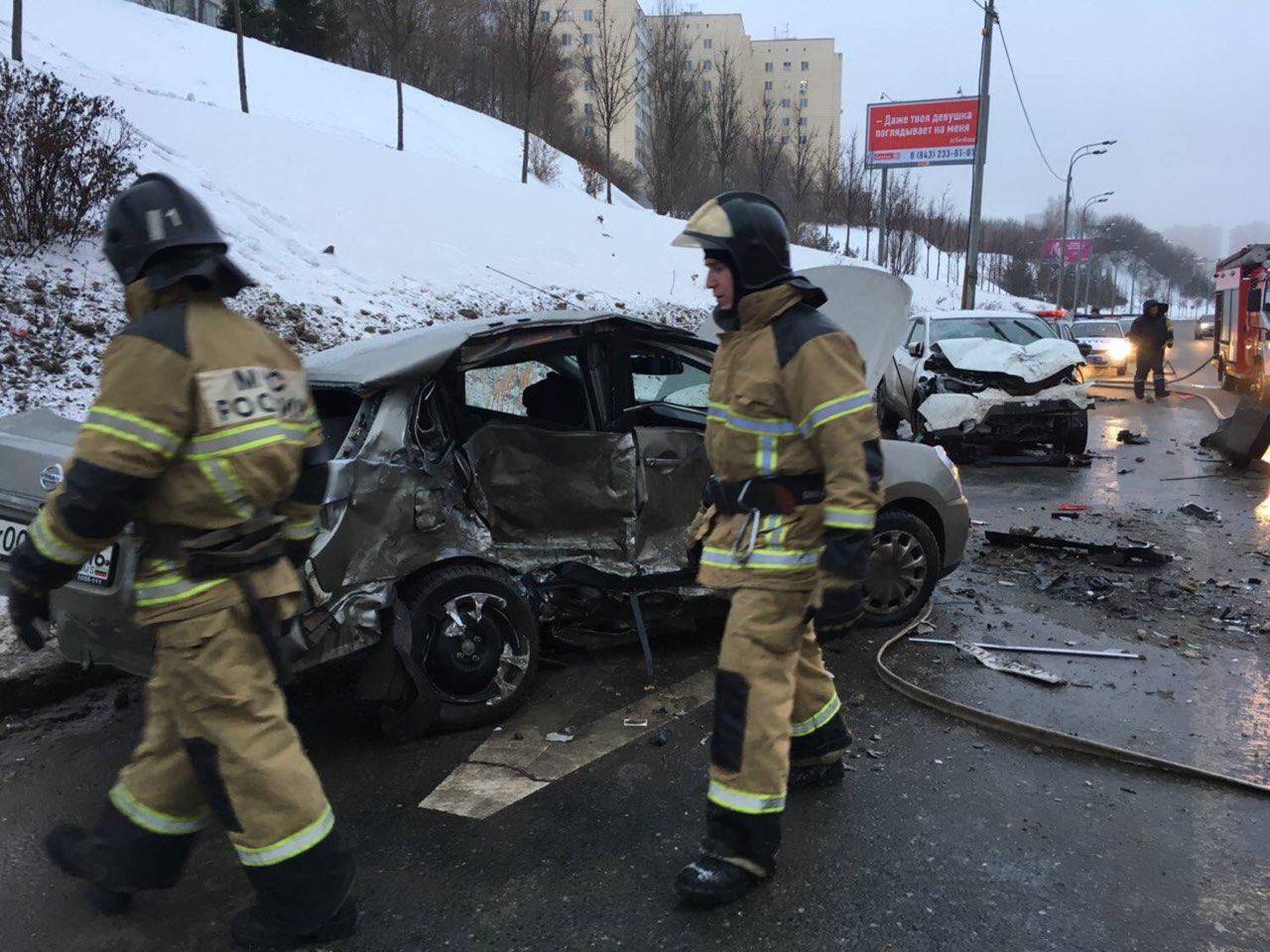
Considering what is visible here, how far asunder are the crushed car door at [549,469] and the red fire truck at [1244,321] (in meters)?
12.2

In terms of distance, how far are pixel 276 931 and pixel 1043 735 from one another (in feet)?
9.42

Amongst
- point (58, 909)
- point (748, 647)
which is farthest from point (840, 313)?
point (58, 909)

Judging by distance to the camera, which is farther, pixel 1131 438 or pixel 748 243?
pixel 1131 438

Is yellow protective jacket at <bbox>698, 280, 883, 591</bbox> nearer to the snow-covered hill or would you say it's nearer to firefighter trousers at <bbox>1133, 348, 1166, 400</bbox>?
the snow-covered hill

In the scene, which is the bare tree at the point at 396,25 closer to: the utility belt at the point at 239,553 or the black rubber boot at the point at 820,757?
the utility belt at the point at 239,553

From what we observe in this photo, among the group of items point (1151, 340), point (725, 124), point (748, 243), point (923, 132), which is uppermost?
point (923, 132)

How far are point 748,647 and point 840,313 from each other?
2.59 meters

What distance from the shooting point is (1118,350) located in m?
21.7

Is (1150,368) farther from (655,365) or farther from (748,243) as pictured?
(748,243)

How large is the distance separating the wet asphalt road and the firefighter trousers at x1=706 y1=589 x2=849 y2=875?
0.22 m

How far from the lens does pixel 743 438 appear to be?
275 centimetres

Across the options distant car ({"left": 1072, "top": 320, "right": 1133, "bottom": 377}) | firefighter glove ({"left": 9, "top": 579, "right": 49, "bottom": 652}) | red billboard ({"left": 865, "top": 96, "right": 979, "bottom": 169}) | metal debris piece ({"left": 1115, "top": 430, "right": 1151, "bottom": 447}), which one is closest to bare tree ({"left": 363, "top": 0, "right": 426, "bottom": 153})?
distant car ({"left": 1072, "top": 320, "right": 1133, "bottom": 377})

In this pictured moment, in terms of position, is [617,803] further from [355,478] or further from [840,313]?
[840,313]

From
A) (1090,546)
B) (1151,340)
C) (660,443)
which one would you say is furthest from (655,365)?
(1151,340)
